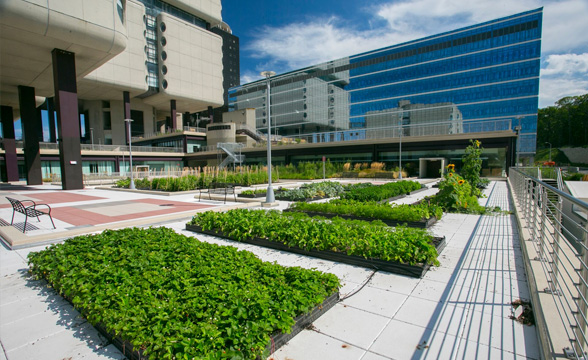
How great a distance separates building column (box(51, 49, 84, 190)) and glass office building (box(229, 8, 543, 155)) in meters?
30.0

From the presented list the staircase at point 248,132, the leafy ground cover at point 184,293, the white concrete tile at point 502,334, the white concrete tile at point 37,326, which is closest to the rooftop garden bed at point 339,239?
the white concrete tile at point 502,334

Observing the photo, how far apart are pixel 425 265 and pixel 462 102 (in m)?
80.0

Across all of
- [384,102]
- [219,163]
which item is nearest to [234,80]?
[384,102]

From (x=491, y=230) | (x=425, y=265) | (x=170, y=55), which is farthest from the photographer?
(x=170, y=55)

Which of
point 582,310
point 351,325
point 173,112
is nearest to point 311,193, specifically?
point 351,325

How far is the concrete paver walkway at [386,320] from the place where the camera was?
3134 millimetres

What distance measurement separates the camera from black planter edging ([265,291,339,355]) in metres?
3.07

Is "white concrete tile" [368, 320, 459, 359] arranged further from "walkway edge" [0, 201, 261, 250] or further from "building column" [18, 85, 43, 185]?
Answer: "building column" [18, 85, 43, 185]

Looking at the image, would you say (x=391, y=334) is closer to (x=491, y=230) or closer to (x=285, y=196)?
(x=491, y=230)

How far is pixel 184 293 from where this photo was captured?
12.0ft

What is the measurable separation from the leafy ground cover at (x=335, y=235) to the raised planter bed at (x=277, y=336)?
197 cm

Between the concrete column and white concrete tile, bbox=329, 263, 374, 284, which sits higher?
the concrete column

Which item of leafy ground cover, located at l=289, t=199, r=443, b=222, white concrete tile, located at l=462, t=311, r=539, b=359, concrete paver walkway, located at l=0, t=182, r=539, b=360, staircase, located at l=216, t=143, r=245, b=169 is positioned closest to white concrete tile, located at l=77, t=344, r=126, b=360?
concrete paver walkway, located at l=0, t=182, r=539, b=360

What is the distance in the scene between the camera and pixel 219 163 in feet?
176
